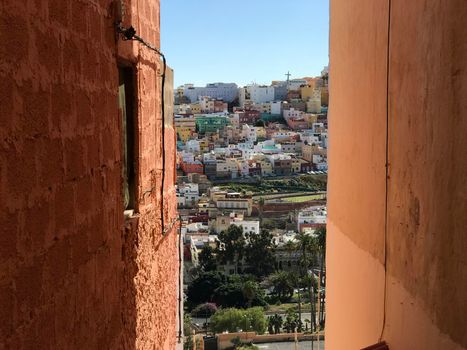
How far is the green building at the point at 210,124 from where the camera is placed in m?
101

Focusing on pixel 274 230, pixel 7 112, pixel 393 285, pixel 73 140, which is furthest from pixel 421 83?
pixel 274 230

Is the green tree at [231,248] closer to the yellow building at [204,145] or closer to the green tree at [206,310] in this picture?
the green tree at [206,310]

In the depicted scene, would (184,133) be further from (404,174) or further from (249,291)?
(404,174)

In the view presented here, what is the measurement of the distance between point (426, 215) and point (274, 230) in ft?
173

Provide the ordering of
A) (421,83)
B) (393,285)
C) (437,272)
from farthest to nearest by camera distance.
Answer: (393,285) → (421,83) → (437,272)

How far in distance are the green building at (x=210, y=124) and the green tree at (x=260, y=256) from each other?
5665 centimetres

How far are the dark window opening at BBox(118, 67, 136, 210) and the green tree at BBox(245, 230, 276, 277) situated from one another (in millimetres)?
41908

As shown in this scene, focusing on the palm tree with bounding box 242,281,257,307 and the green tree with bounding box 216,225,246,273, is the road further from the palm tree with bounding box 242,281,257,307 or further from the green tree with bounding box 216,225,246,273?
the green tree with bounding box 216,225,246,273

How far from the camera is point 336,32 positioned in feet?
16.2

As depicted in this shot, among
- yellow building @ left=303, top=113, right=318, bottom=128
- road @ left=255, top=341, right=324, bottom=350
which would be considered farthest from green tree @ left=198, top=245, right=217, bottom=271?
yellow building @ left=303, top=113, right=318, bottom=128

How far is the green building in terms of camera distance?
101250mm

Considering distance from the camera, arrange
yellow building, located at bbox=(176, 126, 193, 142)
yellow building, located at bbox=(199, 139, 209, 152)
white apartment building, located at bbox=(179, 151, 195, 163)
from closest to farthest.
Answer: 1. white apartment building, located at bbox=(179, 151, 195, 163)
2. yellow building, located at bbox=(199, 139, 209, 152)
3. yellow building, located at bbox=(176, 126, 193, 142)

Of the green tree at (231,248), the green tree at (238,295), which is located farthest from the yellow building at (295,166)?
the green tree at (238,295)

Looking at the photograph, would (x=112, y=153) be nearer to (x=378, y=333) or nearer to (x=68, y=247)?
(x=68, y=247)
